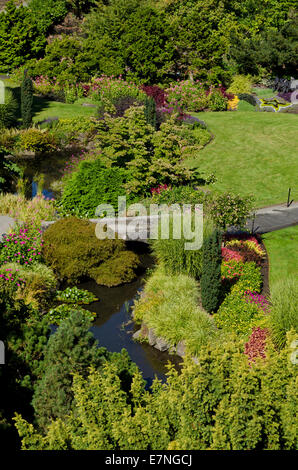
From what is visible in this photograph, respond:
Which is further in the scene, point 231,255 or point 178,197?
point 178,197

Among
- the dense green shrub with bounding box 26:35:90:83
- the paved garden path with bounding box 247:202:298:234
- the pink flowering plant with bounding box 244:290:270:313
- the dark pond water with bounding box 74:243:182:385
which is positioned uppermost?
the dense green shrub with bounding box 26:35:90:83

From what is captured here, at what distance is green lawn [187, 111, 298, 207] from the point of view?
23250 millimetres

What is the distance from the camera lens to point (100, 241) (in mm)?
16453

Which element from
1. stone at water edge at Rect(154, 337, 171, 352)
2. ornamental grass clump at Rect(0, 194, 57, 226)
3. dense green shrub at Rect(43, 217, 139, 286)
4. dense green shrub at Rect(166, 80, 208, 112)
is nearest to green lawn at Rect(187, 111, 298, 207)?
dense green shrub at Rect(166, 80, 208, 112)

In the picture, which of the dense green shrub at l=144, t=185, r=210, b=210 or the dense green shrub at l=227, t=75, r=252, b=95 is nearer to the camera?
the dense green shrub at l=144, t=185, r=210, b=210

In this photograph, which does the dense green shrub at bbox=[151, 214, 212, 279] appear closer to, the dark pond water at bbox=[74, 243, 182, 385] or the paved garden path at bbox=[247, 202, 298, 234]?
the dark pond water at bbox=[74, 243, 182, 385]

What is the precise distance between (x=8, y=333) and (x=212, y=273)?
592cm

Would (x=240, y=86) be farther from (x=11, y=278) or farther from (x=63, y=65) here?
(x=11, y=278)

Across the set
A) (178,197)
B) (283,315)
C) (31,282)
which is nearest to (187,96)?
(178,197)

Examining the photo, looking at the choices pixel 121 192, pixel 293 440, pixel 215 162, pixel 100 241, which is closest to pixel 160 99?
pixel 215 162

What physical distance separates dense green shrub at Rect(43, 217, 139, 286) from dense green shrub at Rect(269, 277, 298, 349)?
5469 millimetres

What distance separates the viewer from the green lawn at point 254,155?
23250 mm

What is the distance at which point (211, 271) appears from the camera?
13.6 meters

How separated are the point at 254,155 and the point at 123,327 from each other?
15.7 m
